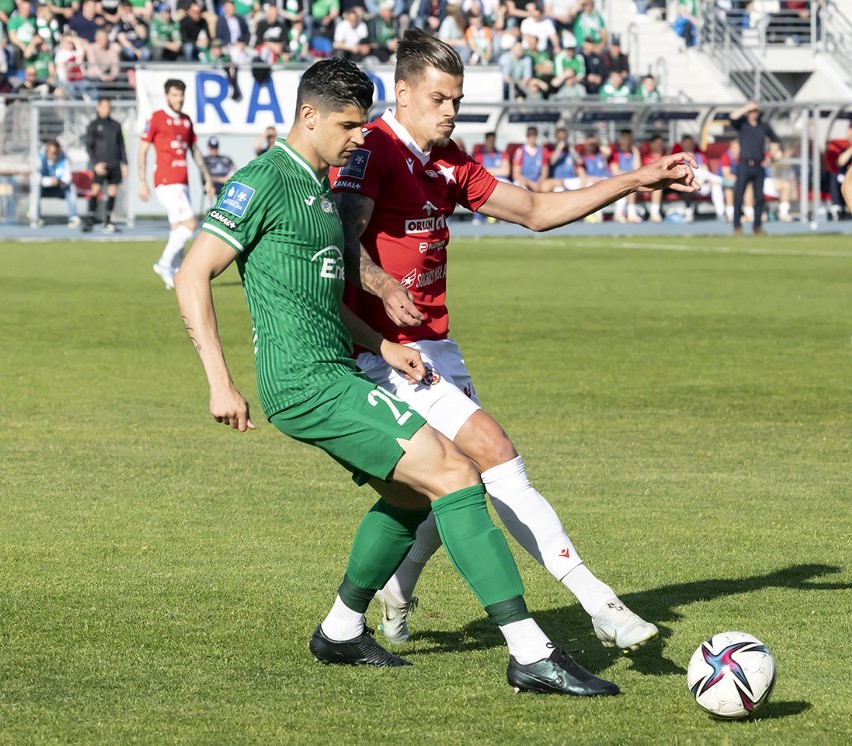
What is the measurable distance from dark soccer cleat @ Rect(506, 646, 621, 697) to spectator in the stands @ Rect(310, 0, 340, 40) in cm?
3563

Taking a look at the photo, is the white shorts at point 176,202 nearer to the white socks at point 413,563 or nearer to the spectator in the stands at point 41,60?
the white socks at point 413,563

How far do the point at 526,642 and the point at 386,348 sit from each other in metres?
1.15

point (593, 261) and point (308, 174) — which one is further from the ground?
point (308, 174)

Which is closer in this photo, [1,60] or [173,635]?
[173,635]

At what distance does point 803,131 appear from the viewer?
1353 inches

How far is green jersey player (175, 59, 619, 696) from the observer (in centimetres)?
496

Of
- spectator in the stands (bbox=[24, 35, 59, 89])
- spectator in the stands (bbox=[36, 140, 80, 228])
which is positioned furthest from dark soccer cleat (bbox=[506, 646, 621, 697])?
spectator in the stands (bbox=[24, 35, 59, 89])

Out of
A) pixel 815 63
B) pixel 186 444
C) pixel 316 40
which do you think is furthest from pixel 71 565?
pixel 815 63

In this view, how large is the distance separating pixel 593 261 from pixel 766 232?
29.0 feet

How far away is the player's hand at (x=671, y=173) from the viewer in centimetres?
594

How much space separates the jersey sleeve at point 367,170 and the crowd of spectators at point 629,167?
27.5 m

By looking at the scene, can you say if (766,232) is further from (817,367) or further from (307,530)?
(307,530)

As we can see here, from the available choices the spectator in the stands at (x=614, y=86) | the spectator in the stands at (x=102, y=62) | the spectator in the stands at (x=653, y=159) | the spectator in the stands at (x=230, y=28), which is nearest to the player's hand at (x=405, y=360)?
the spectator in the stands at (x=653, y=159)

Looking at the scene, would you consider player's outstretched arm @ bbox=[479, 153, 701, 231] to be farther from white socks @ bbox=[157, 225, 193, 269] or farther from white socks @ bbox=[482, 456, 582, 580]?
white socks @ bbox=[157, 225, 193, 269]
